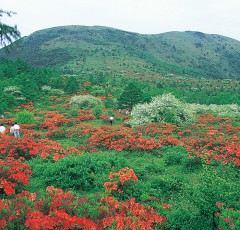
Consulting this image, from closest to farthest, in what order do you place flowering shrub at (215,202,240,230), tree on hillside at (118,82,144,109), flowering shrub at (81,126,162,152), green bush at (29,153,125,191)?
flowering shrub at (215,202,240,230) < green bush at (29,153,125,191) < flowering shrub at (81,126,162,152) < tree on hillside at (118,82,144,109)

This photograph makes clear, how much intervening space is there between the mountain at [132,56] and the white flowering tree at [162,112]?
209 ft

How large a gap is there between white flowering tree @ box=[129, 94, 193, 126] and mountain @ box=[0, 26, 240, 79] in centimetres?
6365

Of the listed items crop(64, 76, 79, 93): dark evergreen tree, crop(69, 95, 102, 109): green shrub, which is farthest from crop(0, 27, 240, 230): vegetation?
crop(64, 76, 79, 93): dark evergreen tree

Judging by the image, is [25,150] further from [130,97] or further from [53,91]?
[53,91]

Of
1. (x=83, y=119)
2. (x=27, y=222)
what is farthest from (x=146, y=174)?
(x=83, y=119)

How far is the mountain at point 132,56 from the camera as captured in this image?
102 meters

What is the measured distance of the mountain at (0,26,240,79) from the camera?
102 meters

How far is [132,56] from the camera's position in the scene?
11988 centimetres

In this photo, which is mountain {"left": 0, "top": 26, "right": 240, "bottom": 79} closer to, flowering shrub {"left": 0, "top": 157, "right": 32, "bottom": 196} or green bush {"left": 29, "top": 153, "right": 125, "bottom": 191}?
green bush {"left": 29, "top": 153, "right": 125, "bottom": 191}

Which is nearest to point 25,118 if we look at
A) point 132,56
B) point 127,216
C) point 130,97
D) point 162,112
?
point 162,112

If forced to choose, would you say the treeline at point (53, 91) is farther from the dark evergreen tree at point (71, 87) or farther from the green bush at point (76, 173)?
the green bush at point (76, 173)

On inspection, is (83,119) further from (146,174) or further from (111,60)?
(111,60)

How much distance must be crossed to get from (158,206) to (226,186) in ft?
6.67

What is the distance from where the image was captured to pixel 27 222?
220 inches
